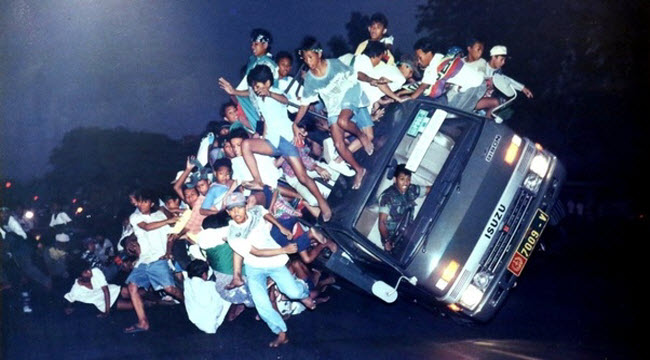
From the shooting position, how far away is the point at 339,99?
603 centimetres

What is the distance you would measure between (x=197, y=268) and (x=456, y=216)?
3245 mm

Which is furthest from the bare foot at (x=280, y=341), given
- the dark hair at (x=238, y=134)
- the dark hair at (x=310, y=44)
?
the dark hair at (x=310, y=44)

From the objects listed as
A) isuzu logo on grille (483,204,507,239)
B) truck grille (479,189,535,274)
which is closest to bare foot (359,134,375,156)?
isuzu logo on grille (483,204,507,239)

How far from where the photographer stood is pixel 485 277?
501 centimetres

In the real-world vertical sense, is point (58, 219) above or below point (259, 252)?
below

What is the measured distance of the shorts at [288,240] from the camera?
5.63 m

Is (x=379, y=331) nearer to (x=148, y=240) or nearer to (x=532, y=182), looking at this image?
(x=532, y=182)

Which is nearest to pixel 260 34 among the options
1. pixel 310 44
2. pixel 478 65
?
pixel 310 44

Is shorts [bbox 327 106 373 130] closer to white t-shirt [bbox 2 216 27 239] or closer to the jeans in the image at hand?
the jeans

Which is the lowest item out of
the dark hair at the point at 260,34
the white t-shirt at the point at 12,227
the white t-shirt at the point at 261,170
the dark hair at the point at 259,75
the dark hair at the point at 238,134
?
the white t-shirt at the point at 12,227

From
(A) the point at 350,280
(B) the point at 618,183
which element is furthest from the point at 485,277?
→ (B) the point at 618,183

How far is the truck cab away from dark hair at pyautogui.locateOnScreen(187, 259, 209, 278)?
1927 mm

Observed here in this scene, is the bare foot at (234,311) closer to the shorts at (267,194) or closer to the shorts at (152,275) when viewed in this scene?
the shorts at (152,275)

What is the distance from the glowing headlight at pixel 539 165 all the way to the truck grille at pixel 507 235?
0.31 m
